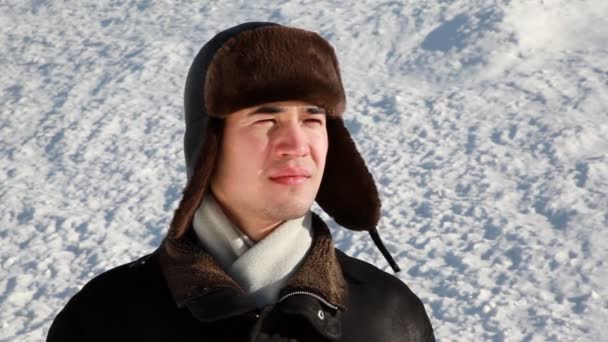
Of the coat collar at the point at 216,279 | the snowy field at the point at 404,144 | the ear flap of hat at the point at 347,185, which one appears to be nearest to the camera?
the coat collar at the point at 216,279

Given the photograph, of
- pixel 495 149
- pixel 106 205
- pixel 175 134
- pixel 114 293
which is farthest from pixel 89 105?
pixel 114 293

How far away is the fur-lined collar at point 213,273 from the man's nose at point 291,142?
9.3 inches

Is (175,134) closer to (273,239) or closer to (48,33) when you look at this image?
(48,33)

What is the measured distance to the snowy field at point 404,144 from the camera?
5.39 m

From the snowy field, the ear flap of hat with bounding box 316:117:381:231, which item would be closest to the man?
the ear flap of hat with bounding box 316:117:381:231

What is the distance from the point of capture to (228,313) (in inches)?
67.7

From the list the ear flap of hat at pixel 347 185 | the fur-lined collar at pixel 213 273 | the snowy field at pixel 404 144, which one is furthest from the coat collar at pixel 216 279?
the snowy field at pixel 404 144

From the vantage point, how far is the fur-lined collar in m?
1.75

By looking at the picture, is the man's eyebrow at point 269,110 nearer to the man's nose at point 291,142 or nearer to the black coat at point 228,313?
the man's nose at point 291,142

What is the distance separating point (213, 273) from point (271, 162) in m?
0.25

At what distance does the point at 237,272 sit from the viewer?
5.88 feet

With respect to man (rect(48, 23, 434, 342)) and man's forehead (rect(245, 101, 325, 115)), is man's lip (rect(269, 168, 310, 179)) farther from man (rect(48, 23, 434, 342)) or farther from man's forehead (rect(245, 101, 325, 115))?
man's forehead (rect(245, 101, 325, 115))

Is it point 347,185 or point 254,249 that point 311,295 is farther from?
point 347,185

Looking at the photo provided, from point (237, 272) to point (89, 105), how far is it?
6.92m
